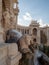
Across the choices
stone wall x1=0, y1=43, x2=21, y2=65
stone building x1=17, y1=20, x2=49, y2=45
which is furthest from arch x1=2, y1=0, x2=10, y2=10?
stone building x1=17, y1=20, x2=49, y2=45

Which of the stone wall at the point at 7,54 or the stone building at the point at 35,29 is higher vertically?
the stone building at the point at 35,29

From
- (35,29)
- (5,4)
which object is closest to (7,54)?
(5,4)

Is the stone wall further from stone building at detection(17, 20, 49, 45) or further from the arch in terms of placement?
stone building at detection(17, 20, 49, 45)

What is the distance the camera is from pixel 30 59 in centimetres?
405

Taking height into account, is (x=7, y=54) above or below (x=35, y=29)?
below

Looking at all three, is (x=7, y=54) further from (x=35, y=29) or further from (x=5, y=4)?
(x=35, y=29)

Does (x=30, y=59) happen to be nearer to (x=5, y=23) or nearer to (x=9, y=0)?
(x=5, y=23)

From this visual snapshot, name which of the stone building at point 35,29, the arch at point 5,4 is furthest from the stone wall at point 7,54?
A: the stone building at point 35,29

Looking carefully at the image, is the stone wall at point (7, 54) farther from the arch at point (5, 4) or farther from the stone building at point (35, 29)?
the stone building at point (35, 29)

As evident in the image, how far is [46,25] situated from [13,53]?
27.6 metres

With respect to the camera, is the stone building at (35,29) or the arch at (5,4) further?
the stone building at (35,29)

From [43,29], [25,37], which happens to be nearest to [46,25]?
[43,29]

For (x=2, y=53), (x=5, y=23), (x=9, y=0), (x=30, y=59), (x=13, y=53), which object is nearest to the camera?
(x=2, y=53)

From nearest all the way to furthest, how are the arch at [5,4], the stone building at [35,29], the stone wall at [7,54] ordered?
the stone wall at [7,54] → the arch at [5,4] → the stone building at [35,29]
